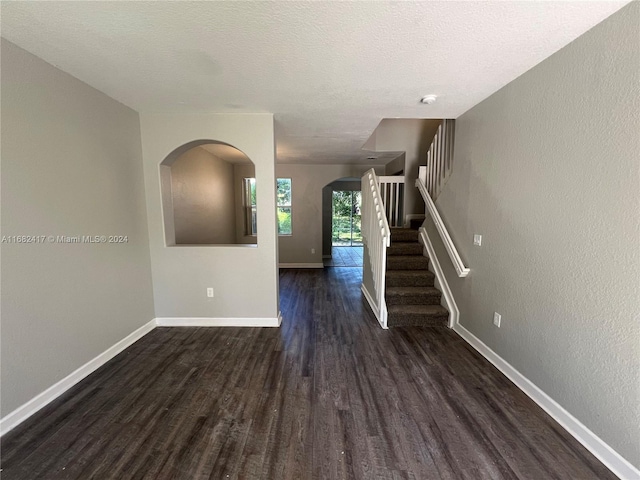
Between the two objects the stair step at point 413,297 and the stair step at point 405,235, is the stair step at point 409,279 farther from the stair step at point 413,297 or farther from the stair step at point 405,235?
the stair step at point 405,235

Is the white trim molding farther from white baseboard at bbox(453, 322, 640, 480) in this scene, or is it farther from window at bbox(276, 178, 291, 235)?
window at bbox(276, 178, 291, 235)

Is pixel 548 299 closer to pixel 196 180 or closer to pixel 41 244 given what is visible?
pixel 41 244

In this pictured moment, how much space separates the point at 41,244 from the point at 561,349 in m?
3.64

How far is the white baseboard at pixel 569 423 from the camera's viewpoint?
137 centimetres

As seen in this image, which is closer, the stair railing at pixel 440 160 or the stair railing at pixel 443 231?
the stair railing at pixel 443 231

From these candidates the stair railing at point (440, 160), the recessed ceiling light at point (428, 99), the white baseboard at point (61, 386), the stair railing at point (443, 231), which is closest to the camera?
the white baseboard at point (61, 386)

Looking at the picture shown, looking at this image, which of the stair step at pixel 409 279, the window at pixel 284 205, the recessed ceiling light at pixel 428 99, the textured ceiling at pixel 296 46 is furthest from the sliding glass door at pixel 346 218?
the textured ceiling at pixel 296 46

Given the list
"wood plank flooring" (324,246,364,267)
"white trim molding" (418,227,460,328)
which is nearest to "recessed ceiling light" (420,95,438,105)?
"white trim molding" (418,227,460,328)

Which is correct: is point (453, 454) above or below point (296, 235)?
below

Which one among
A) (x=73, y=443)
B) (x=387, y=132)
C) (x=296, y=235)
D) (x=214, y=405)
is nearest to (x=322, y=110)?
(x=387, y=132)

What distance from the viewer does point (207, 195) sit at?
16.2 ft

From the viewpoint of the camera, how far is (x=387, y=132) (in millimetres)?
4648

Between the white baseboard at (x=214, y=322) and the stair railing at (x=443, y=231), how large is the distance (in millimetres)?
2144

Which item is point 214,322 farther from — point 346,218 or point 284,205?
point 346,218
